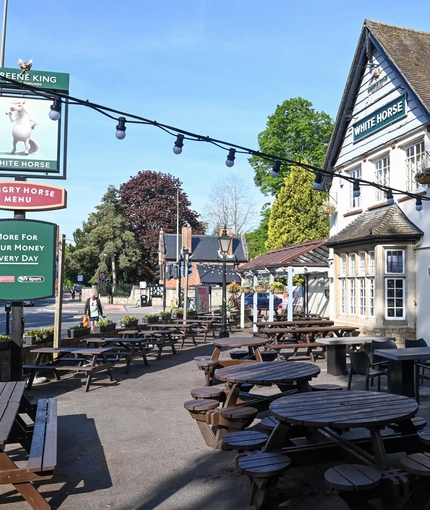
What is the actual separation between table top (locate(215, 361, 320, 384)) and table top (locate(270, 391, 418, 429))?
0.62 m

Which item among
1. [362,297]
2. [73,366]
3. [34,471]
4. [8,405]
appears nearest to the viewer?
[34,471]

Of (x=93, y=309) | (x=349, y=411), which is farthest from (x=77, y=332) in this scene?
(x=349, y=411)

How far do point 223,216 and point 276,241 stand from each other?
2163cm

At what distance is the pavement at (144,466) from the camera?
4.73 m

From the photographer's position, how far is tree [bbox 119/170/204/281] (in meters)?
68.8

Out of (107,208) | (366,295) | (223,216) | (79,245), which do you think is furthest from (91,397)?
(79,245)

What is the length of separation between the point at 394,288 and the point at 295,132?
27.8 metres

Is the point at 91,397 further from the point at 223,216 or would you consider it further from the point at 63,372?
the point at 223,216

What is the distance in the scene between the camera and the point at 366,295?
49.9 ft

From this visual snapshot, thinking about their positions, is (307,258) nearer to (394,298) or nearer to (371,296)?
(371,296)

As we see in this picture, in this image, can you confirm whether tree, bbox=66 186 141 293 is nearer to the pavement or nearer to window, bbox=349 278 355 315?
window, bbox=349 278 355 315

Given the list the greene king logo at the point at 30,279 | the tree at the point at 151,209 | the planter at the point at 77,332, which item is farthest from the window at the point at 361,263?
the tree at the point at 151,209

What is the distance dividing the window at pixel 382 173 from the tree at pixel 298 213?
18696mm

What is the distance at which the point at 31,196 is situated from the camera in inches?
378
